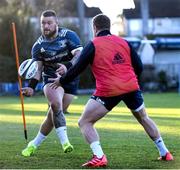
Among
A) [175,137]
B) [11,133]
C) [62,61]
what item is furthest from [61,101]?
[11,133]

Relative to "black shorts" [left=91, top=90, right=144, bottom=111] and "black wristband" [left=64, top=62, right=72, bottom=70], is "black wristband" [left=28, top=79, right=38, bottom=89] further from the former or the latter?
"black shorts" [left=91, top=90, right=144, bottom=111]

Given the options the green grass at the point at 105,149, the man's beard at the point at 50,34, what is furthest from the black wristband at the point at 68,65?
the green grass at the point at 105,149

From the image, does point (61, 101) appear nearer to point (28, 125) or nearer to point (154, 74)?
point (28, 125)

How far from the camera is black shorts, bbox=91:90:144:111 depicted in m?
8.16

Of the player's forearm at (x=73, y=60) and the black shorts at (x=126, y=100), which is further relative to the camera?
the player's forearm at (x=73, y=60)

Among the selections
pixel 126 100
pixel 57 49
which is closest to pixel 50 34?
pixel 57 49

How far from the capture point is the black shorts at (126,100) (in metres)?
8.16

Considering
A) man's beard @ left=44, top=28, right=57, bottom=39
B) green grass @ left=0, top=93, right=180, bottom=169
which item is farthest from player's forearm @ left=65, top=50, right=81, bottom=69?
green grass @ left=0, top=93, right=180, bottom=169

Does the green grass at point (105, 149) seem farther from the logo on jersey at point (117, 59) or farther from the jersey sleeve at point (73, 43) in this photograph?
the jersey sleeve at point (73, 43)

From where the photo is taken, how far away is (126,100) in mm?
8281

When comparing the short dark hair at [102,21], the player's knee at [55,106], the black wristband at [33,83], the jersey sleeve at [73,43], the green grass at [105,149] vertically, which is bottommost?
the green grass at [105,149]

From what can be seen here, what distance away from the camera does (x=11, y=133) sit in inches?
518

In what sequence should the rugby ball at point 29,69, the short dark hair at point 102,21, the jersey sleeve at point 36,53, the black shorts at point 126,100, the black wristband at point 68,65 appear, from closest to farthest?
1. the short dark hair at point 102,21
2. the black shorts at point 126,100
3. the black wristband at point 68,65
4. the jersey sleeve at point 36,53
5. the rugby ball at point 29,69

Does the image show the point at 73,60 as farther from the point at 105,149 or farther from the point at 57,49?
the point at 105,149
